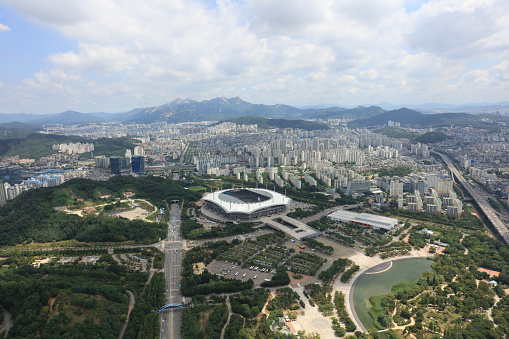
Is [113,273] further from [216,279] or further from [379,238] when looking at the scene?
[379,238]

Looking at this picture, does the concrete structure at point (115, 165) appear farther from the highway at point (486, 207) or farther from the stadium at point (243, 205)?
the highway at point (486, 207)

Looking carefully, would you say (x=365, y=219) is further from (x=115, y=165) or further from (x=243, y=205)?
(x=115, y=165)

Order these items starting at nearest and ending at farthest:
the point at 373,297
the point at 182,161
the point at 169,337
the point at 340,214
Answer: the point at 169,337
the point at 373,297
the point at 340,214
the point at 182,161

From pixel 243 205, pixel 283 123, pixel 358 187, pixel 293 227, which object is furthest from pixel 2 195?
pixel 283 123

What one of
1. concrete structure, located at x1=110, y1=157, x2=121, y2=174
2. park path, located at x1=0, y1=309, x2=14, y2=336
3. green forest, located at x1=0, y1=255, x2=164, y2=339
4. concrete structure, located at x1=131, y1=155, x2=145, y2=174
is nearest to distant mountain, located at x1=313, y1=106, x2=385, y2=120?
concrete structure, located at x1=131, y1=155, x2=145, y2=174

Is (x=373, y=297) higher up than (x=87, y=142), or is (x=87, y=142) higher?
(x=87, y=142)

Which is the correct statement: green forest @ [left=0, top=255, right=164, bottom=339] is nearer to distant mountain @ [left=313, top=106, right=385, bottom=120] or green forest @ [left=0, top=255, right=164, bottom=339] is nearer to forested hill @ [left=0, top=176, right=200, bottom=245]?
forested hill @ [left=0, top=176, right=200, bottom=245]

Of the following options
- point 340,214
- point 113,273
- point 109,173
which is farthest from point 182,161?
point 113,273

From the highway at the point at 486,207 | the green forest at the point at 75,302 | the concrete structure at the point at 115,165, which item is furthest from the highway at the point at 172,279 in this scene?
the concrete structure at the point at 115,165
